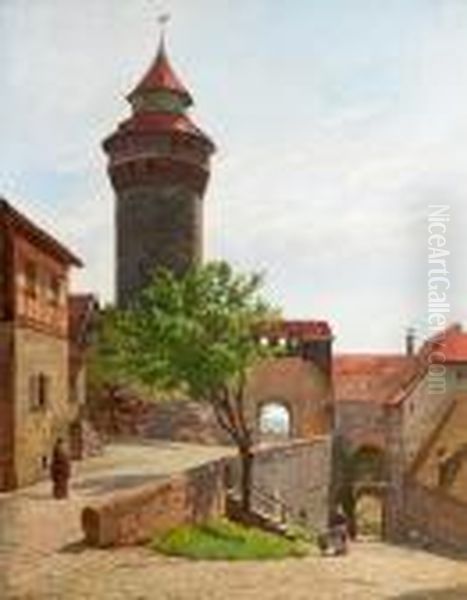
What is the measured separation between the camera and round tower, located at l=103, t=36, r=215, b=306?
53.7 meters

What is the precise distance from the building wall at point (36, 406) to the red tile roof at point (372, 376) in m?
28.2

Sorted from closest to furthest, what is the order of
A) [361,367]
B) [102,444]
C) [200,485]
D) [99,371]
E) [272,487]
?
1. [200,485]
2. [272,487]
3. [102,444]
4. [99,371]
5. [361,367]

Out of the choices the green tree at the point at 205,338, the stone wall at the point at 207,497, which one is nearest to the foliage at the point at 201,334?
the green tree at the point at 205,338

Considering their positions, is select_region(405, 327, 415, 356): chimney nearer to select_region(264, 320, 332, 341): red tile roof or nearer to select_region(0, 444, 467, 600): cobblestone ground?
select_region(264, 320, 332, 341): red tile roof

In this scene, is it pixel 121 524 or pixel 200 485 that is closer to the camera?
pixel 121 524

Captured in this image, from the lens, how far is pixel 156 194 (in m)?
53.7

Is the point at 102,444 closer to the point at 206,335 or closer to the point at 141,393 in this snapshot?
the point at 141,393

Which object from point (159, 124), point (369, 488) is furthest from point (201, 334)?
point (369, 488)

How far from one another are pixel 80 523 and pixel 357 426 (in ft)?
133

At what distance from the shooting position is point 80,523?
1029 inches

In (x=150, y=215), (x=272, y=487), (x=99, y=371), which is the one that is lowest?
(x=272, y=487)

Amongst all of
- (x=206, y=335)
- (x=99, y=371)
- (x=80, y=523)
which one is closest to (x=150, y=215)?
(x=99, y=371)

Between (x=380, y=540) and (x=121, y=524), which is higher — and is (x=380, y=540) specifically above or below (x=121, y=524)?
below

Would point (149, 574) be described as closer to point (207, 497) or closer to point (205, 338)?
point (207, 497)
